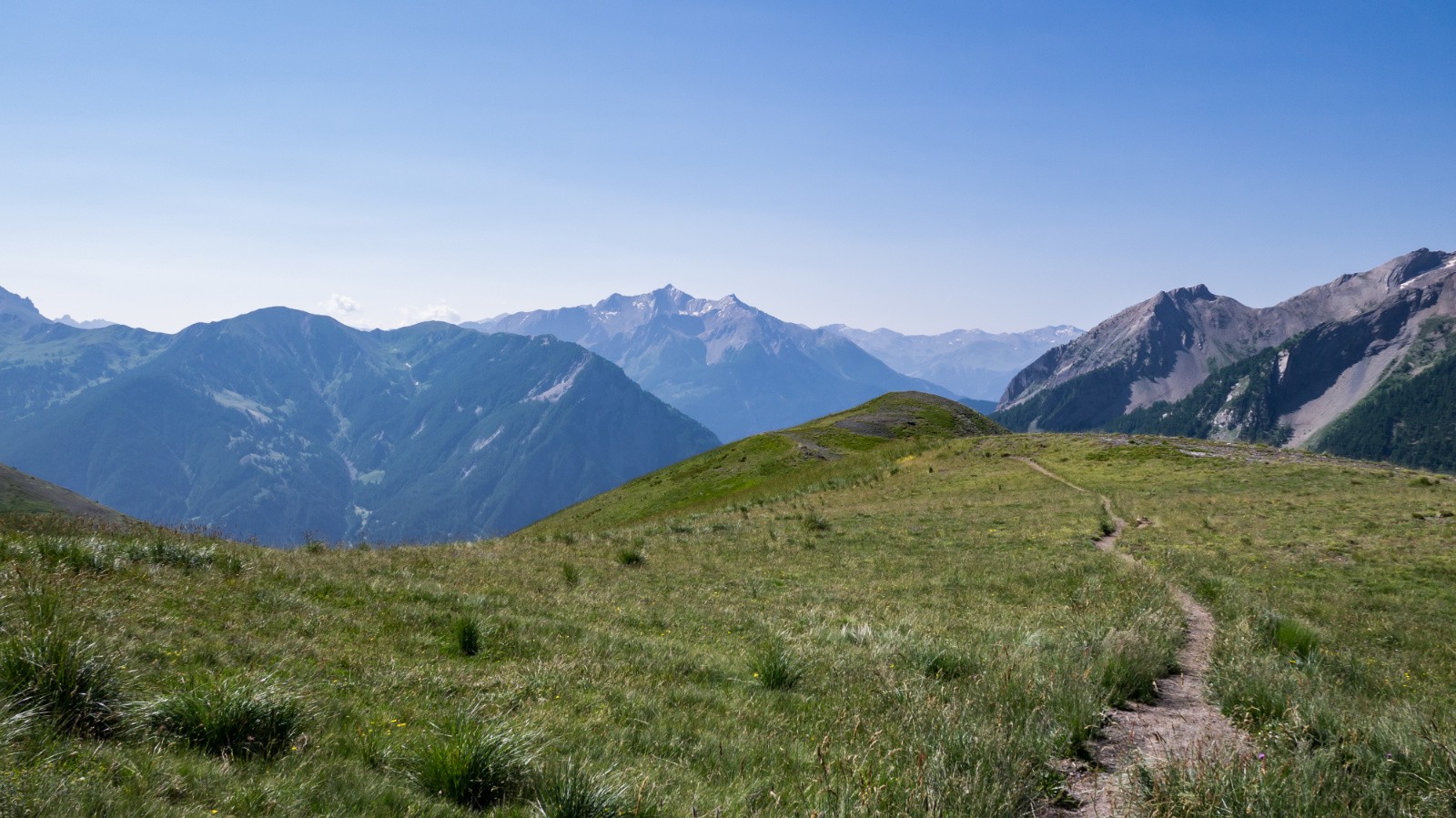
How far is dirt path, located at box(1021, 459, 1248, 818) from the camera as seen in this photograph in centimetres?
573

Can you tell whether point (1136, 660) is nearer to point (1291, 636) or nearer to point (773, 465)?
point (1291, 636)

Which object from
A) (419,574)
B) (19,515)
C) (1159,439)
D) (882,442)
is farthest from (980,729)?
A: (882,442)

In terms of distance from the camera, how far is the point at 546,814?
4.71 metres

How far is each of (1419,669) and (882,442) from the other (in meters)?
67.6

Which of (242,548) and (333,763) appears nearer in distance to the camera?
(333,763)

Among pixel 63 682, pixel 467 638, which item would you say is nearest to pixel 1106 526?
pixel 467 638

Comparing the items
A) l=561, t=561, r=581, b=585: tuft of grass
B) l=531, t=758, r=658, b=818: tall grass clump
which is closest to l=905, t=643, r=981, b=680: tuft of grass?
l=531, t=758, r=658, b=818: tall grass clump

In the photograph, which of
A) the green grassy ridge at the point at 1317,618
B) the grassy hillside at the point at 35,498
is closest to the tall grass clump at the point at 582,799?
the green grassy ridge at the point at 1317,618

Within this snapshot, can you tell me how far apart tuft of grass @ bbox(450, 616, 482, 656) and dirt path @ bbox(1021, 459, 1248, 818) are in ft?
25.1

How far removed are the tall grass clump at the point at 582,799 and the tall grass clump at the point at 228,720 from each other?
2250 mm

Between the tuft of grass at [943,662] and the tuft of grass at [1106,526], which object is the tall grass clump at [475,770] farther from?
the tuft of grass at [1106,526]

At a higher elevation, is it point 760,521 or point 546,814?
point 546,814

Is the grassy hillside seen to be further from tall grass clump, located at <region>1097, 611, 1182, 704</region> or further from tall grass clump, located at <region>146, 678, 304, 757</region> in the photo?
tall grass clump, located at <region>1097, 611, 1182, 704</region>

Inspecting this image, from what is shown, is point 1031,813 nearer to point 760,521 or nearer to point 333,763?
point 333,763
